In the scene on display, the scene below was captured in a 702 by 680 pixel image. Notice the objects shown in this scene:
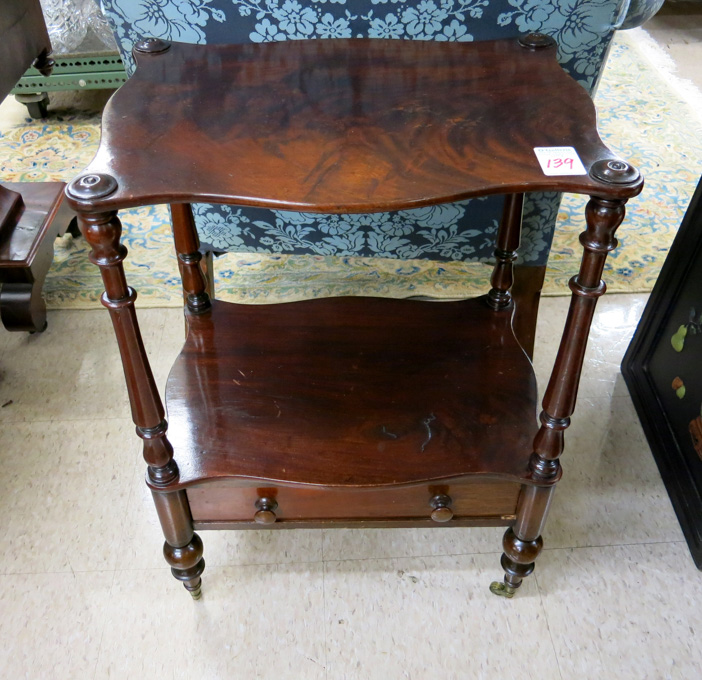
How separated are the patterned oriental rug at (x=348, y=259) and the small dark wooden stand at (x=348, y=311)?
51 centimetres

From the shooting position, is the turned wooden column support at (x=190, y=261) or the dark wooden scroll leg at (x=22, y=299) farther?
the dark wooden scroll leg at (x=22, y=299)

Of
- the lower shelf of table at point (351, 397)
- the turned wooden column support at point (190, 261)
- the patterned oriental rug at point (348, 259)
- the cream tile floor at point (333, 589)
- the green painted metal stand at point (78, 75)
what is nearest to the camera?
the lower shelf of table at point (351, 397)

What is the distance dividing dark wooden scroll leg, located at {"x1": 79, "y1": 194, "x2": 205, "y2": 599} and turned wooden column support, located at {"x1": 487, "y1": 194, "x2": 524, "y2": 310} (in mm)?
610

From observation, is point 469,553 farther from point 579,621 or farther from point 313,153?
point 313,153

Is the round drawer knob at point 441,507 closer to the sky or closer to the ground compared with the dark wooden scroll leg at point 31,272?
closer to the sky

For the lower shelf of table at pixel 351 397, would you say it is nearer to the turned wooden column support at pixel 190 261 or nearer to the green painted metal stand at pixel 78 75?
the turned wooden column support at pixel 190 261

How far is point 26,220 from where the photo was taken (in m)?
1.59

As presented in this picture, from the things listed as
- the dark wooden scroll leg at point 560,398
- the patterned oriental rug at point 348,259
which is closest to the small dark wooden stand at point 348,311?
the dark wooden scroll leg at point 560,398

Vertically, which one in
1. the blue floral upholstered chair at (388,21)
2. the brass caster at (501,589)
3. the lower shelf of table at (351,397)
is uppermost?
the blue floral upholstered chair at (388,21)

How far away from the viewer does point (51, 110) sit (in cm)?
241

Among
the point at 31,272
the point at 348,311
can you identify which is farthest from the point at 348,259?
the point at 31,272

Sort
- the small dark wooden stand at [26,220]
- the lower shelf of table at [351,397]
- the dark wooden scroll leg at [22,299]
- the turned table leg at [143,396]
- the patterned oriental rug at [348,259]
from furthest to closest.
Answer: the patterned oriental rug at [348,259] → the dark wooden scroll leg at [22,299] → the small dark wooden stand at [26,220] → the lower shelf of table at [351,397] → the turned table leg at [143,396]

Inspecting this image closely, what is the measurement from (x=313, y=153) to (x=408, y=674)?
2.52 ft

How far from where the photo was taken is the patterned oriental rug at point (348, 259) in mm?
1709
